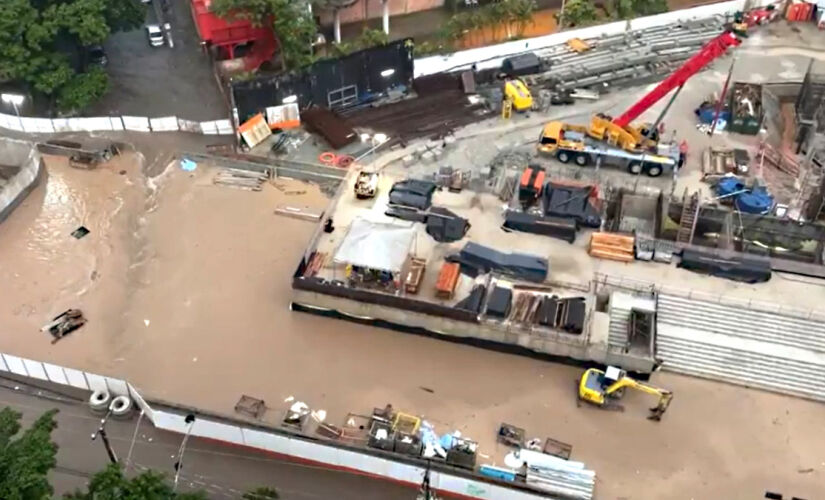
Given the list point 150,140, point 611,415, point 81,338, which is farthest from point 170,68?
point 611,415

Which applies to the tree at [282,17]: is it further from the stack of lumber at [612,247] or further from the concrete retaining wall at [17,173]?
the stack of lumber at [612,247]

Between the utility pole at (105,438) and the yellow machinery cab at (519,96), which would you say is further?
the yellow machinery cab at (519,96)

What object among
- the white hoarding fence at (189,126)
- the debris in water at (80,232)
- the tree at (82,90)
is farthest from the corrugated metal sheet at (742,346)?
the tree at (82,90)

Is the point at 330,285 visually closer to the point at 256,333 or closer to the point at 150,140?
the point at 256,333

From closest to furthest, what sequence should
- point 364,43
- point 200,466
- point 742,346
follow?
point 200,466 < point 742,346 < point 364,43

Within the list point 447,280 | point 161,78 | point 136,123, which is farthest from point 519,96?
point 161,78

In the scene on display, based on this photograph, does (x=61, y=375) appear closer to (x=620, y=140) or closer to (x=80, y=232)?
(x=80, y=232)
